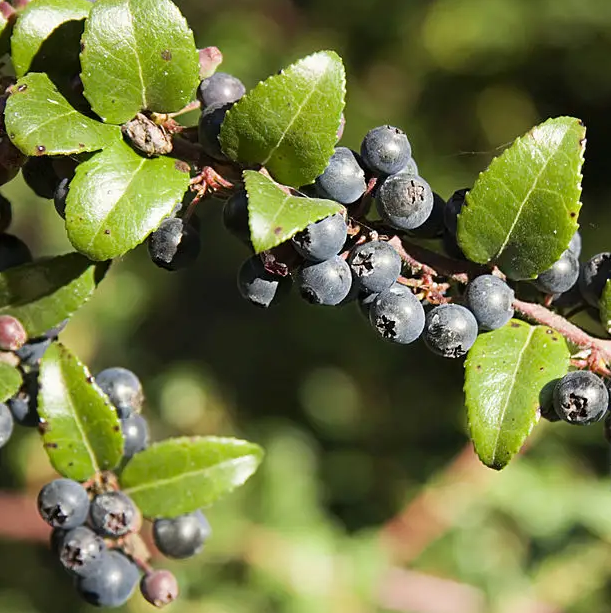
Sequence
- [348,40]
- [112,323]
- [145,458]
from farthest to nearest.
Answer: [348,40] → [112,323] → [145,458]

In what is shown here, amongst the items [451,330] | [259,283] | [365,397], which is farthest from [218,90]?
[365,397]

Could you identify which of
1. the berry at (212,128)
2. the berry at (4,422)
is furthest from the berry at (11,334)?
the berry at (212,128)

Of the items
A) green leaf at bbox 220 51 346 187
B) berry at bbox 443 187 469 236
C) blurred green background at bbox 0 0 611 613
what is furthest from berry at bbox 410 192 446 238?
blurred green background at bbox 0 0 611 613

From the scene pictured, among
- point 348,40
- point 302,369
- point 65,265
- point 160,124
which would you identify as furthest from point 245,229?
point 348,40

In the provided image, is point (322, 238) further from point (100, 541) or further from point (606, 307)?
point (100, 541)

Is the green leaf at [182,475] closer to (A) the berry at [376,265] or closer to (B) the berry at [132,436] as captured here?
(B) the berry at [132,436]

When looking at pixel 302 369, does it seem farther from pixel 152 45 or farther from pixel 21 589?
pixel 152 45
